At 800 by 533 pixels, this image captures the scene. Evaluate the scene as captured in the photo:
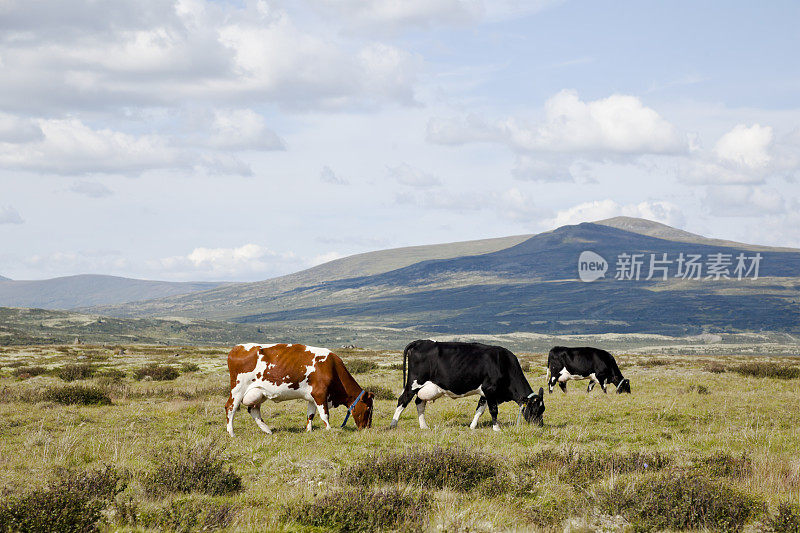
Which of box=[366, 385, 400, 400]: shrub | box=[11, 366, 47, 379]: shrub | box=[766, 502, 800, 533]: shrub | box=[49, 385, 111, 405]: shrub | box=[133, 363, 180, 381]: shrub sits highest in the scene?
box=[766, 502, 800, 533]: shrub

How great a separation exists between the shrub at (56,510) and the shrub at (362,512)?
2.34 m

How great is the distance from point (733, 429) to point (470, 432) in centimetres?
625

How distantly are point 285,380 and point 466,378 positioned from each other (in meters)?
4.40

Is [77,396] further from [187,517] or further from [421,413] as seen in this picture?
[187,517]

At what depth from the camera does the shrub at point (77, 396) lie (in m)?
18.9

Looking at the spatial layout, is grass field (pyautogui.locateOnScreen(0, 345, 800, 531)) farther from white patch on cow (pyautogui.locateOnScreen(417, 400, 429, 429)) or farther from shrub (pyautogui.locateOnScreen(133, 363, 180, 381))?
shrub (pyautogui.locateOnScreen(133, 363, 180, 381))

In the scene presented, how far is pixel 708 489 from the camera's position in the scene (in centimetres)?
836

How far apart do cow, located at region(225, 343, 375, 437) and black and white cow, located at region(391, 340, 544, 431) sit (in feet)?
4.49

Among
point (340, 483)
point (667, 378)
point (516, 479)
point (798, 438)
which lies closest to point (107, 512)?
point (340, 483)

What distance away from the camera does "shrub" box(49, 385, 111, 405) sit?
18891 millimetres

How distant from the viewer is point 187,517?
7.40 metres

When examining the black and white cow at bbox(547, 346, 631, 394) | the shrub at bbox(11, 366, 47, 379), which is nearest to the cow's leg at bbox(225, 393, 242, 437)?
the black and white cow at bbox(547, 346, 631, 394)

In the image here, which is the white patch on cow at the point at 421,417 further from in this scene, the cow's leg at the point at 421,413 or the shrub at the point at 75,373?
the shrub at the point at 75,373

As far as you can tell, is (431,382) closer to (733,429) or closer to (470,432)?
(470,432)
